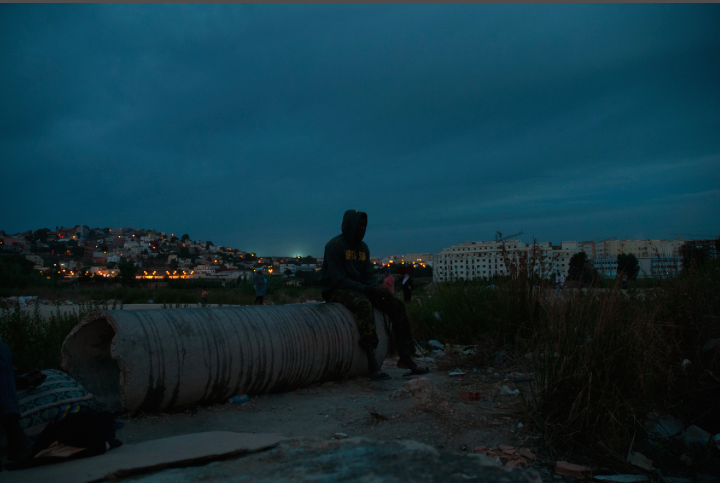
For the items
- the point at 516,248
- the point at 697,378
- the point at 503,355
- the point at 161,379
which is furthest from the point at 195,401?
the point at 516,248

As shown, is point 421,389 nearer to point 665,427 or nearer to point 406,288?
point 665,427

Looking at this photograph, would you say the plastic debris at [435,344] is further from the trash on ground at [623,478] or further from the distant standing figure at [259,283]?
the distant standing figure at [259,283]

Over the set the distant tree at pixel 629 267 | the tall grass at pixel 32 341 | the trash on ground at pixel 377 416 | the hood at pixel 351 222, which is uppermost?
the hood at pixel 351 222

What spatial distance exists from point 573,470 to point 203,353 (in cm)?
275

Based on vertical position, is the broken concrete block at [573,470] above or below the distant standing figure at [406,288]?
below

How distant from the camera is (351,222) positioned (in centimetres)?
517

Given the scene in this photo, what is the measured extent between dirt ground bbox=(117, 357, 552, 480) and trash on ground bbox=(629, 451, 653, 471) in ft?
1.62

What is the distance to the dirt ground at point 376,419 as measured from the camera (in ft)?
9.21

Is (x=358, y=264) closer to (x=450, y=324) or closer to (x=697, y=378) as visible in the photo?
(x=450, y=324)

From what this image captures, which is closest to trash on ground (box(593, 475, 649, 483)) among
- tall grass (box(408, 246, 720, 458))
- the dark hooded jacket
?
tall grass (box(408, 246, 720, 458))

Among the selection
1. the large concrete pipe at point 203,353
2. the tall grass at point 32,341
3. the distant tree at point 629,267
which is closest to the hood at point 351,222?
the large concrete pipe at point 203,353

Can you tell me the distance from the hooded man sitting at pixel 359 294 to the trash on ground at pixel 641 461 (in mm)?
2614

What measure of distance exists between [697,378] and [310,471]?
3097 millimetres

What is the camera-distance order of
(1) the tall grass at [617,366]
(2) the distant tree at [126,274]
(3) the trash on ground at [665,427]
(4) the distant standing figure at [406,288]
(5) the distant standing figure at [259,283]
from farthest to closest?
(2) the distant tree at [126,274] → (5) the distant standing figure at [259,283] → (4) the distant standing figure at [406,288] → (3) the trash on ground at [665,427] → (1) the tall grass at [617,366]
